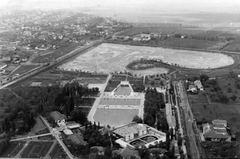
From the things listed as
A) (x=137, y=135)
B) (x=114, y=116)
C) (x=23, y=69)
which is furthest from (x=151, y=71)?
(x=137, y=135)

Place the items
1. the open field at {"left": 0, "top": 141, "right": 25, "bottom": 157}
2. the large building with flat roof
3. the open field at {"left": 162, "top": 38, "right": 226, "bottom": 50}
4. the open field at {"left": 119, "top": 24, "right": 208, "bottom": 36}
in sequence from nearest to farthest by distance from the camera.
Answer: the open field at {"left": 0, "top": 141, "right": 25, "bottom": 157}, the large building with flat roof, the open field at {"left": 162, "top": 38, "right": 226, "bottom": 50}, the open field at {"left": 119, "top": 24, "right": 208, "bottom": 36}

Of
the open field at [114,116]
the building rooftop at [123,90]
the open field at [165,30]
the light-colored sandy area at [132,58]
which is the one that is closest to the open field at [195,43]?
the light-colored sandy area at [132,58]

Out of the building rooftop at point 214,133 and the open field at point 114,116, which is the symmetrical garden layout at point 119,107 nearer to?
the open field at point 114,116

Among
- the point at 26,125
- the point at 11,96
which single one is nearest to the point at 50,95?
the point at 11,96

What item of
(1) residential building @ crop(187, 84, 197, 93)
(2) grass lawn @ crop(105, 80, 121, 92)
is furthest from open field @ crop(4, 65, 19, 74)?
(1) residential building @ crop(187, 84, 197, 93)

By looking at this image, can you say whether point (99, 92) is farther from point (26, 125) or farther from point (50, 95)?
point (26, 125)

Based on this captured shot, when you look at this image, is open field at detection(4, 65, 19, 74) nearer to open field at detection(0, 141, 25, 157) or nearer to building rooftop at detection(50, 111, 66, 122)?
building rooftop at detection(50, 111, 66, 122)
